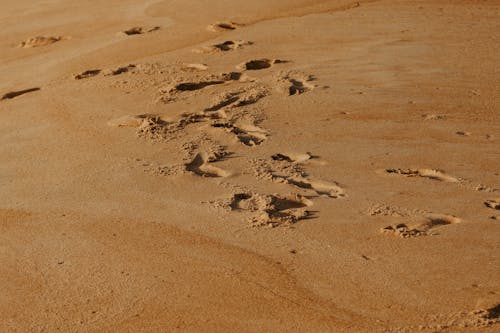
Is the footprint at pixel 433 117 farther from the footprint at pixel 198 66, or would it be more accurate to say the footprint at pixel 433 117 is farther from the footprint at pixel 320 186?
the footprint at pixel 198 66

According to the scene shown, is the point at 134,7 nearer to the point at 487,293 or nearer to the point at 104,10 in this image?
the point at 104,10

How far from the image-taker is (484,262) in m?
3.15

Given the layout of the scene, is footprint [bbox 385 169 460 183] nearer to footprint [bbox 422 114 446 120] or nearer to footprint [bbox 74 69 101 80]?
footprint [bbox 422 114 446 120]

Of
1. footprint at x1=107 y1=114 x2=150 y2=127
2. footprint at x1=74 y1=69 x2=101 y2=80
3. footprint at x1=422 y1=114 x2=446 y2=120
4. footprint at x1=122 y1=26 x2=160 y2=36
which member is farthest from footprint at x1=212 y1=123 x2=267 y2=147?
footprint at x1=122 y1=26 x2=160 y2=36

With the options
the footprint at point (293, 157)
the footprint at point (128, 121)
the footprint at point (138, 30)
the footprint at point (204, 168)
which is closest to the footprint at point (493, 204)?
the footprint at point (293, 157)

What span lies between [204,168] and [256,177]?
0.29m

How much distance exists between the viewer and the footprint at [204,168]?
157 inches

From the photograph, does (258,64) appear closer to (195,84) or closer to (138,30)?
(195,84)

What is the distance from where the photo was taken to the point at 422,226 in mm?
3430

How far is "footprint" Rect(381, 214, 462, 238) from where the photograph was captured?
11.1 ft

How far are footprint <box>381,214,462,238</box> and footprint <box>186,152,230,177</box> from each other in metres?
0.95

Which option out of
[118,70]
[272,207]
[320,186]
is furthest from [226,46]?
[272,207]

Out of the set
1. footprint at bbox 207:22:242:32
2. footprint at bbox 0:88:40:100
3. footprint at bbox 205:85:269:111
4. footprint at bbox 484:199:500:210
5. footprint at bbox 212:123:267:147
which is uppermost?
footprint at bbox 207:22:242:32

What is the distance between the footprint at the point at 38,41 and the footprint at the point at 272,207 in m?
3.45
